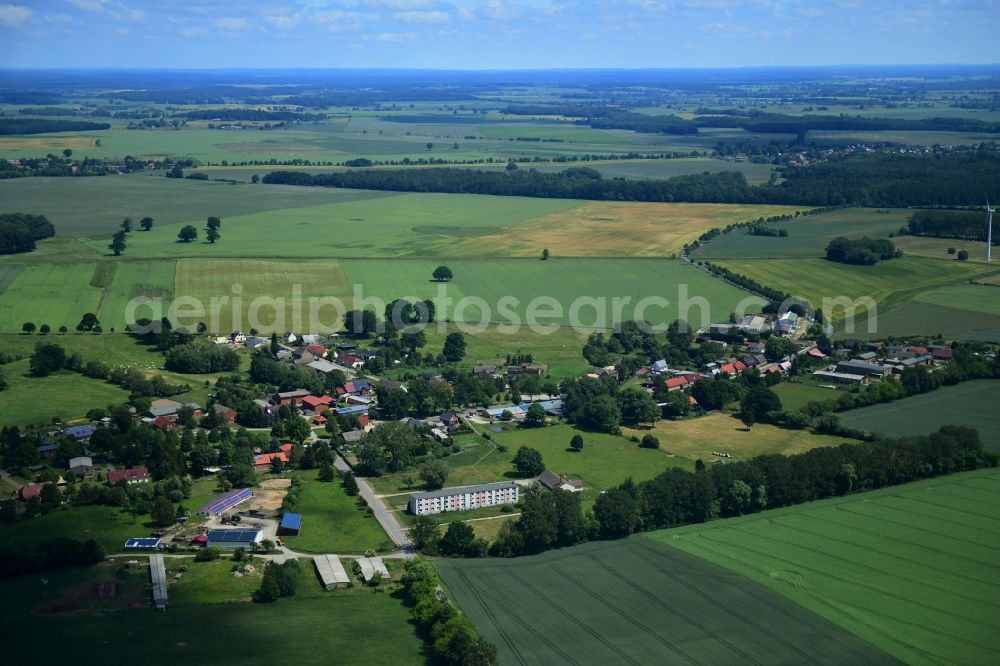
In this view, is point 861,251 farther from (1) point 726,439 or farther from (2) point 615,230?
(1) point 726,439

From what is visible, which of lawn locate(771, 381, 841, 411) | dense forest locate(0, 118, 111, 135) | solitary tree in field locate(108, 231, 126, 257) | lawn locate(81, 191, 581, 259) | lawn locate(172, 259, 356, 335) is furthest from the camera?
dense forest locate(0, 118, 111, 135)

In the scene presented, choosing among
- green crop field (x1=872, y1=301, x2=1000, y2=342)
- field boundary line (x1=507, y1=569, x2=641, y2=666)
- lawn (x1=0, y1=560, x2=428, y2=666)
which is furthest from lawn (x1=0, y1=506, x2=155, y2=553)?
green crop field (x1=872, y1=301, x2=1000, y2=342)

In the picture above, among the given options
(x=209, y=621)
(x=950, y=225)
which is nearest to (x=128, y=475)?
(x=209, y=621)

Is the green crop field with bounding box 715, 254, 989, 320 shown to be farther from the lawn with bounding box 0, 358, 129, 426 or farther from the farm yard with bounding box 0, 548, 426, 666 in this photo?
the farm yard with bounding box 0, 548, 426, 666

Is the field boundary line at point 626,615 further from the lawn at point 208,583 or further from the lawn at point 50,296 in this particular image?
the lawn at point 50,296

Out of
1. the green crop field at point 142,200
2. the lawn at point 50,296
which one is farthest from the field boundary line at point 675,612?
the green crop field at point 142,200

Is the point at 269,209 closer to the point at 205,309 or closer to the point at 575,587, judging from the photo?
the point at 205,309
